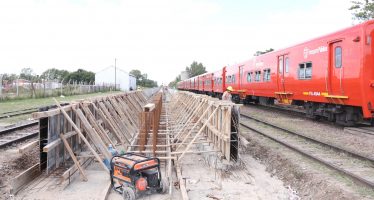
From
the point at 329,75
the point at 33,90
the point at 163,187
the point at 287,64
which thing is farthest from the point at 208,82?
the point at 163,187

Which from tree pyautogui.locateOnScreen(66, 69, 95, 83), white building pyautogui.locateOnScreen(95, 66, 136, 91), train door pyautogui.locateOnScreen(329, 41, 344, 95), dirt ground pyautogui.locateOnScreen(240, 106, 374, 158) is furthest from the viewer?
tree pyautogui.locateOnScreen(66, 69, 95, 83)

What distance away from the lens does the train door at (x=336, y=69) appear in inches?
421

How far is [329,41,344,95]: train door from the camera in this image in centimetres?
1068

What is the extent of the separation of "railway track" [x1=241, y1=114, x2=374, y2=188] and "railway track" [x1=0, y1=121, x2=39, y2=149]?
749cm

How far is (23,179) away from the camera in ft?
19.9

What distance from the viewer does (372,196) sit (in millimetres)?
5105

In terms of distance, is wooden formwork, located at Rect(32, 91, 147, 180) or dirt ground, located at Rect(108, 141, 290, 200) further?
wooden formwork, located at Rect(32, 91, 147, 180)

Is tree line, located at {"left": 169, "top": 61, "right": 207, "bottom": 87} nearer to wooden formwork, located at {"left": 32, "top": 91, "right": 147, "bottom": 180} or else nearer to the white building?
the white building

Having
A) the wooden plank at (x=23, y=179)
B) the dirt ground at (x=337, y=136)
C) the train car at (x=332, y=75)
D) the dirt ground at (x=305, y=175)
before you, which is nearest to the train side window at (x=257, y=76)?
the train car at (x=332, y=75)

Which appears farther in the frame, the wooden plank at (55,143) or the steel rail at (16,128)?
the steel rail at (16,128)

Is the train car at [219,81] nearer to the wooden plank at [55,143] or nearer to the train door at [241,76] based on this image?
the train door at [241,76]

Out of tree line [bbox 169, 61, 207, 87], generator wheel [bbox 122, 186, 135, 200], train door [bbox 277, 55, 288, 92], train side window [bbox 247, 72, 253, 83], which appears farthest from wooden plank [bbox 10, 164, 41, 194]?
tree line [bbox 169, 61, 207, 87]

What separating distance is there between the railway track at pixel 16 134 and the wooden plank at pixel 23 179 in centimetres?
297

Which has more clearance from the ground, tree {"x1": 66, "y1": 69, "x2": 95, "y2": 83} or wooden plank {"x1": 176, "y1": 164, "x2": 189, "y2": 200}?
tree {"x1": 66, "y1": 69, "x2": 95, "y2": 83}
